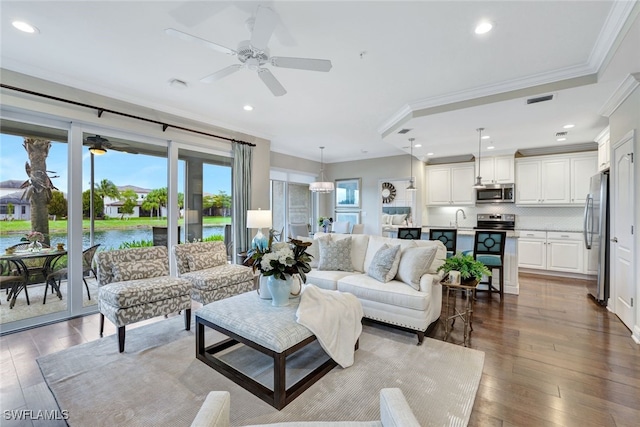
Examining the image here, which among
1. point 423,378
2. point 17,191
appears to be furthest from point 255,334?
point 17,191

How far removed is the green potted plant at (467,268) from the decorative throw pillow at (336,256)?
3.98 ft

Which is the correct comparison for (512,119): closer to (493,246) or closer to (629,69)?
(629,69)

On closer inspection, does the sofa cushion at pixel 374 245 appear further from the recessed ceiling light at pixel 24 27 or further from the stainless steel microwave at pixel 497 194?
the stainless steel microwave at pixel 497 194

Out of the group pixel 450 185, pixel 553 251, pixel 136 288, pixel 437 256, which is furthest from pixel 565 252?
pixel 136 288

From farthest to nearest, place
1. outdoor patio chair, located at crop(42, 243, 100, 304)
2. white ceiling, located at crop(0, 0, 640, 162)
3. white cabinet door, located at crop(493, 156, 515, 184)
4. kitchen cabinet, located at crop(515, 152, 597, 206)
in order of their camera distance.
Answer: white cabinet door, located at crop(493, 156, 515, 184) < kitchen cabinet, located at crop(515, 152, 597, 206) < outdoor patio chair, located at crop(42, 243, 100, 304) < white ceiling, located at crop(0, 0, 640, 162)

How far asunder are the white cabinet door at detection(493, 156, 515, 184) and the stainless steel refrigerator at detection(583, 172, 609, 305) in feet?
6.97

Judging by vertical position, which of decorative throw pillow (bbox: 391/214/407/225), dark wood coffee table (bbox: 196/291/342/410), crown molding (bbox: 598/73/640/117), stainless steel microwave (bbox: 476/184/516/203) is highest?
crown molding (bbox: 598/73/640/117)

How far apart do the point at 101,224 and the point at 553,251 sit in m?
8.07

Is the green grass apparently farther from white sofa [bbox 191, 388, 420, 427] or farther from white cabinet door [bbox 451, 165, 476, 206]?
white cabinet door [bbox 451, 165, 476, 206]

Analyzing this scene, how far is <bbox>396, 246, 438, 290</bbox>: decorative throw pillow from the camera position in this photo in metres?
3.13

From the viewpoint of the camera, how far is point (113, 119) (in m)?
3.84

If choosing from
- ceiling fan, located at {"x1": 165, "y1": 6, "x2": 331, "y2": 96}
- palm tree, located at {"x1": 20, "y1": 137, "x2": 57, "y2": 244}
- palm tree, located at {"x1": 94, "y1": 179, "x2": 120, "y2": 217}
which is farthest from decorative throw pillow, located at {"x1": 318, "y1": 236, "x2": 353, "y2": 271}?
palm tree, located at {"x1": 20, "y1": 137, "x2": 57, "y2": 244}

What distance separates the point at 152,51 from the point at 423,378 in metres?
3.86

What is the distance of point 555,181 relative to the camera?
617cm
